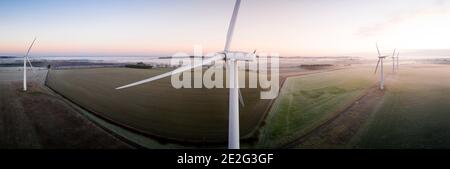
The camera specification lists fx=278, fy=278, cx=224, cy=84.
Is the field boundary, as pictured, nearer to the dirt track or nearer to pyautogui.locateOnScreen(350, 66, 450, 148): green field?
the dirt track

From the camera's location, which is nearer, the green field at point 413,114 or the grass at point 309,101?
the green field at point 413,114

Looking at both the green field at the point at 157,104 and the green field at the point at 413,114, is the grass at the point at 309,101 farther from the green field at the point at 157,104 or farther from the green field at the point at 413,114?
the green field at the point at 413,114

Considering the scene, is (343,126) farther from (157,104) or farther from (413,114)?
(157,104)

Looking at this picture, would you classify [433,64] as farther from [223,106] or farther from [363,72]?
[223,106]

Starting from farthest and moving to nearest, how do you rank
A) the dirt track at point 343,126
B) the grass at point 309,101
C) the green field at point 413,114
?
1. the grass at point 309,101
2. the dirt track at point 343,126
3. the green field at point 413,114

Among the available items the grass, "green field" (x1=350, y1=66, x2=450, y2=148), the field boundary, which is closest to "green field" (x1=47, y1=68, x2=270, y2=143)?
the field boundary

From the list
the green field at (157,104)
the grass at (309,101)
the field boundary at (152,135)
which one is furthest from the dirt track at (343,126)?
the green field at (157,104)

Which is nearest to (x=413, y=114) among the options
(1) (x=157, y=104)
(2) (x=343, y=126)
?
(2) (x=343, y=126)
